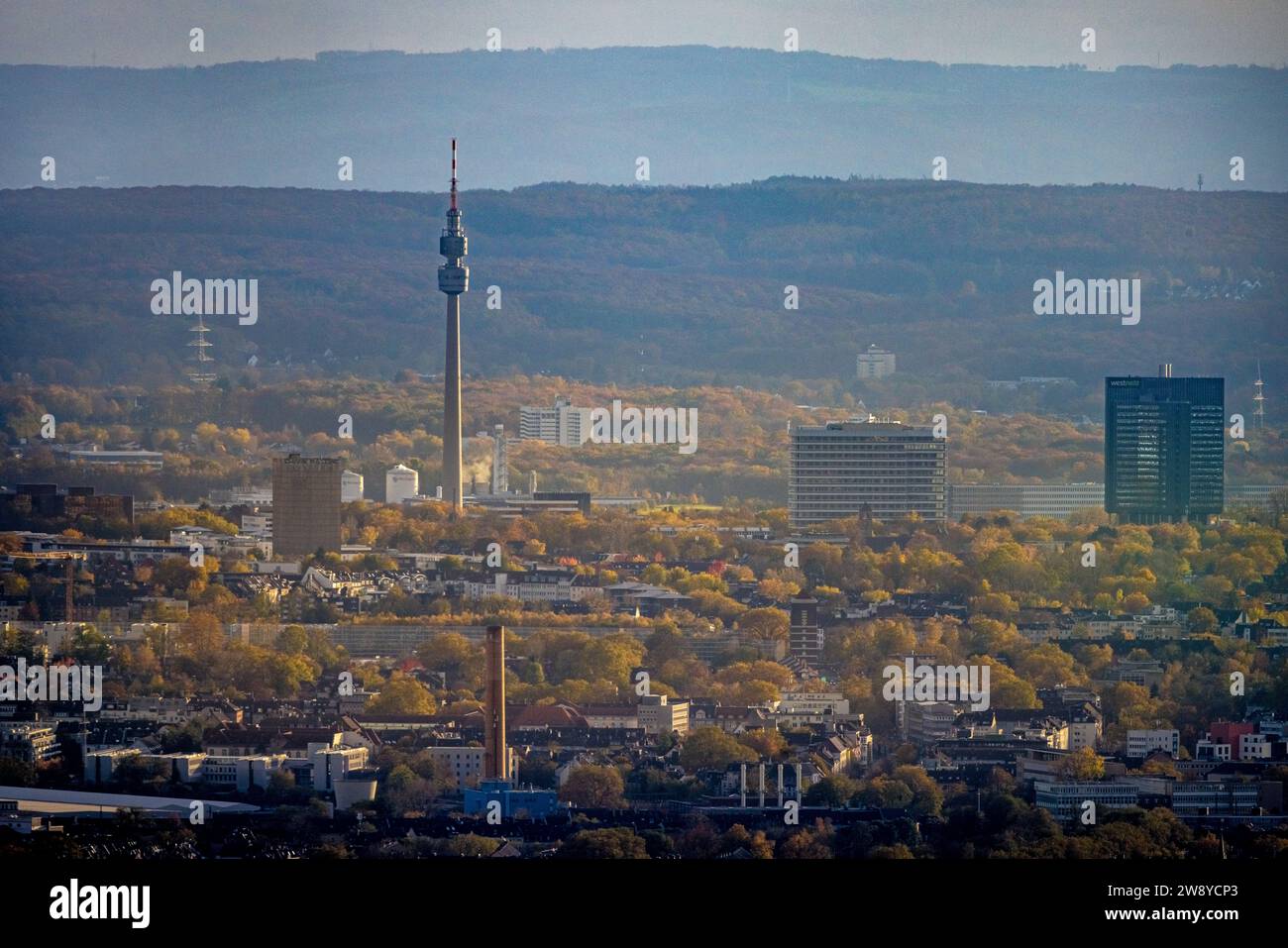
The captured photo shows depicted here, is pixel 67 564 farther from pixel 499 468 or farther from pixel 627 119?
pixel 627 119

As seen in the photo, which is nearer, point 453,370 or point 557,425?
point 453,370

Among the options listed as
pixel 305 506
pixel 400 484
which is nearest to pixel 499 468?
pixel 400 484

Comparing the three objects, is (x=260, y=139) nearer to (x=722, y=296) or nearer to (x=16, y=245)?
(x=16, y=245)

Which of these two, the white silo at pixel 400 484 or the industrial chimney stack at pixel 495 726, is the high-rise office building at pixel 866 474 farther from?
the industrial chimney stack at pixel 495 726

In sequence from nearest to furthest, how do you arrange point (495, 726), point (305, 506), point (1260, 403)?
1. point (495, 726)
2. point (305, 506)
3. point (1260, 403)
